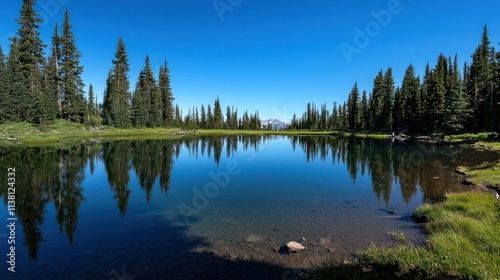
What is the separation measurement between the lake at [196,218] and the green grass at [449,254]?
3.81ft

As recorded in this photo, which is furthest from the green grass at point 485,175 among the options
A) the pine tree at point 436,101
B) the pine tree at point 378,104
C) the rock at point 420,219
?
the pine tree at point 378,104

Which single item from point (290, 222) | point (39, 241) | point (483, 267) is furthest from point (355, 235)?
point (39, 241)

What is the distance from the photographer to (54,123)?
59031 mm

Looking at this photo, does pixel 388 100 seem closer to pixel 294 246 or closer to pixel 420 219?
pixel 420 219

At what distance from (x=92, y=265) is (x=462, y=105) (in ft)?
254

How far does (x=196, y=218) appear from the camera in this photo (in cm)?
1314

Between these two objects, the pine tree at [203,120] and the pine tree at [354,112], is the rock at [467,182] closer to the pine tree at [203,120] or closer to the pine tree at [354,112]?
the pine tree at [354,112]

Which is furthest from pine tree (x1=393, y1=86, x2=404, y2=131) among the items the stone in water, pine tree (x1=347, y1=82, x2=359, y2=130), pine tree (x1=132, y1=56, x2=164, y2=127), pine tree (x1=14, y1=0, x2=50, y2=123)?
pine tree (x1=14, y1=0, x2=50, y2=123)

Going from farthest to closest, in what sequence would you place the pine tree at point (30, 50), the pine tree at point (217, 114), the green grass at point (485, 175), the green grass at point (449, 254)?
the pine tree at point (217, 114), the pine tree at point (30, 50), the green grass at point (485, 175), the green grass at point (449, 254)

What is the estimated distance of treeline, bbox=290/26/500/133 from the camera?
2375 inches

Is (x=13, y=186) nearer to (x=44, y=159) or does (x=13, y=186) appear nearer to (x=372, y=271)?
(x=44, y=159)

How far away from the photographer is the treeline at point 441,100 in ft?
198

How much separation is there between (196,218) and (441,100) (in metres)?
76.4

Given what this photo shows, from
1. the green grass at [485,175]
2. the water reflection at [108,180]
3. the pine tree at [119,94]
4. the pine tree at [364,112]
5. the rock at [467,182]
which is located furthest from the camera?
the pine tree at [364,112]
